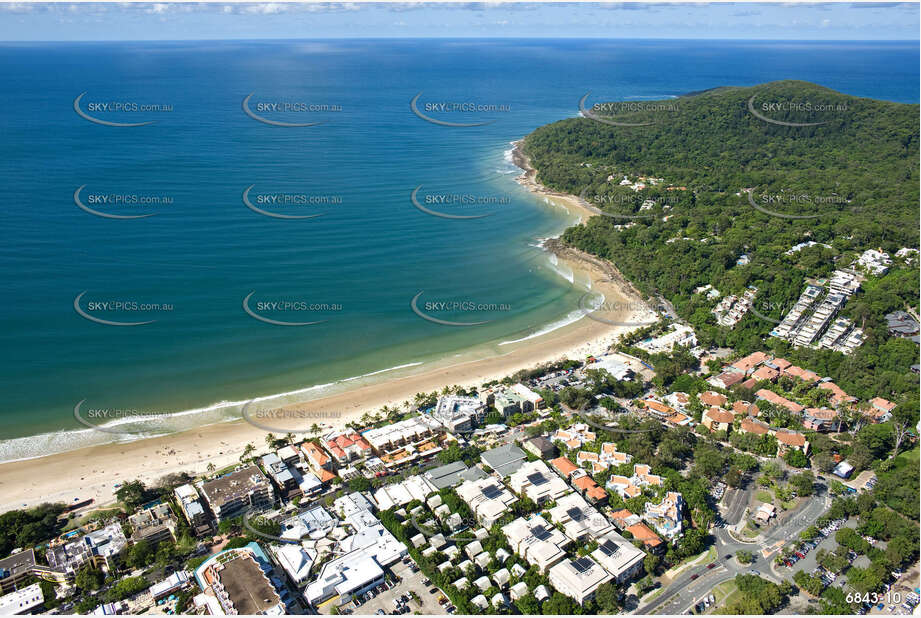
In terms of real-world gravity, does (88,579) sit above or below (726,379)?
below

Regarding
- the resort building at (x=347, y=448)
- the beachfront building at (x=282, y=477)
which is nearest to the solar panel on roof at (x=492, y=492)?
the resort building at (x=347, y=448)

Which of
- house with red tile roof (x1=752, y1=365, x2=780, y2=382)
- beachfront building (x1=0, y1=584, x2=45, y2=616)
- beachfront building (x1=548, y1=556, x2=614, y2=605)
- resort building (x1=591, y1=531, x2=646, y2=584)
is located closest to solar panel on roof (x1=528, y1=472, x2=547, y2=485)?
resort building (x1=591, y1=531, x2=646, y2=584)

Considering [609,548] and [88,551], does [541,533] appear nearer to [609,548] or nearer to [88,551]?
[609,548]

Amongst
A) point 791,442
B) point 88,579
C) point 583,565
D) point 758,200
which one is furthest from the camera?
point 758,200

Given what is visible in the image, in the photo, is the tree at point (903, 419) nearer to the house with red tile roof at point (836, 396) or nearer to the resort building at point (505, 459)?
the house with red tile roof at point (836, 396)

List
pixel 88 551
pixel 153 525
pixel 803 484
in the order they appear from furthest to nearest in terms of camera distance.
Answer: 1. pixel 803 484
2. pixel 153 525
3. pixel 88 551

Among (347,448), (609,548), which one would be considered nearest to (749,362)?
(609,548)
